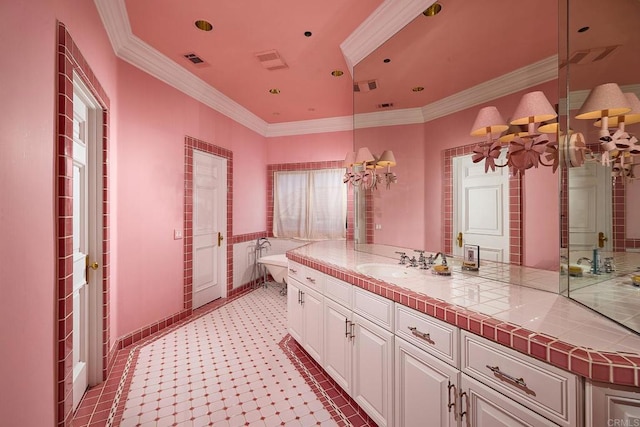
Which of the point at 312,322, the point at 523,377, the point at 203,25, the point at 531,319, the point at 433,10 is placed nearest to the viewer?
the point at 523,377

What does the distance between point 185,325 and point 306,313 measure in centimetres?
163

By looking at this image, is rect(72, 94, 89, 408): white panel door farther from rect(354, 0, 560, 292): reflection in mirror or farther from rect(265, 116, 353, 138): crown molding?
rect(265, 116, 353, 138): crown molding

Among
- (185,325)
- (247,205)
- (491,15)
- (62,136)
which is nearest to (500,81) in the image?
(491,15)

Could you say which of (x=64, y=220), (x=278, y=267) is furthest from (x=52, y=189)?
(x=278, y=267)

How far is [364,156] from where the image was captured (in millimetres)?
2881

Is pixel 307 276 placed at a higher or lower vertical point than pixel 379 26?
lower

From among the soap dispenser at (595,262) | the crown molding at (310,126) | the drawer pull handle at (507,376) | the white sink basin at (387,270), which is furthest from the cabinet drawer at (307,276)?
the crown molding at (310,126)

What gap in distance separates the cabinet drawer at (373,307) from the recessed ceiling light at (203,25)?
8.14 ft

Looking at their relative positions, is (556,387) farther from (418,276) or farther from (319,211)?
Result: (319,211)

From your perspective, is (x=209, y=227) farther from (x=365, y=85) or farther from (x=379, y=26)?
(x=379, y=26)

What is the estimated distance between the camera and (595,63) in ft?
3.99

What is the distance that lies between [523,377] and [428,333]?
397 mm

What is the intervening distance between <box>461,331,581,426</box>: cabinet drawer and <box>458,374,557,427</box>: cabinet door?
23 mm

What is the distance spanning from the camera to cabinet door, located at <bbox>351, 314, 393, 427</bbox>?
1.54 metres
